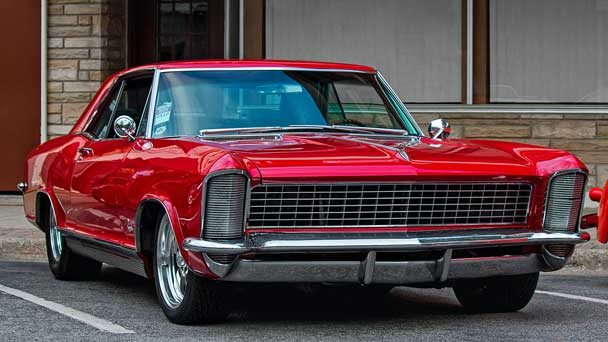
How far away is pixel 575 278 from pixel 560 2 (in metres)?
5.58

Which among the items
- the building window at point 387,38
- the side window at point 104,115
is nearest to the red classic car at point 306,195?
the side window at point 104,115

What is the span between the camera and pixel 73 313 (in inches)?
289

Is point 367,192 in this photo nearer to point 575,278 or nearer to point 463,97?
point 575,278

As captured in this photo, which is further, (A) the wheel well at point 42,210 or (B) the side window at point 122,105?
(A) the wheel well at point 42,210

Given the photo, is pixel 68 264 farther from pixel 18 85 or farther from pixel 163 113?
pixel 18 85

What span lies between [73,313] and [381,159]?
2.07 m

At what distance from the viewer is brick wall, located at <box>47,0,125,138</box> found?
47.4 ft

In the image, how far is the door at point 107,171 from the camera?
7555mm

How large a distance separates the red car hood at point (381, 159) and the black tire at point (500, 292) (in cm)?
76

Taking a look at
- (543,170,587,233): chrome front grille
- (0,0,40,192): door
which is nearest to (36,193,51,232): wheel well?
(543,170,587,233): chrome front grille

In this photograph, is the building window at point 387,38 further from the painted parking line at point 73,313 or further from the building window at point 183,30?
the painted parking line at point 73,313

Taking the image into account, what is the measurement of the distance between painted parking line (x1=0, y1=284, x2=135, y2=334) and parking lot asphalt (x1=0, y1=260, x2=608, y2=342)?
0.8 inches

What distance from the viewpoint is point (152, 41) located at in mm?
15367

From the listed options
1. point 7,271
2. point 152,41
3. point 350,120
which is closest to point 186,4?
point 152,41
